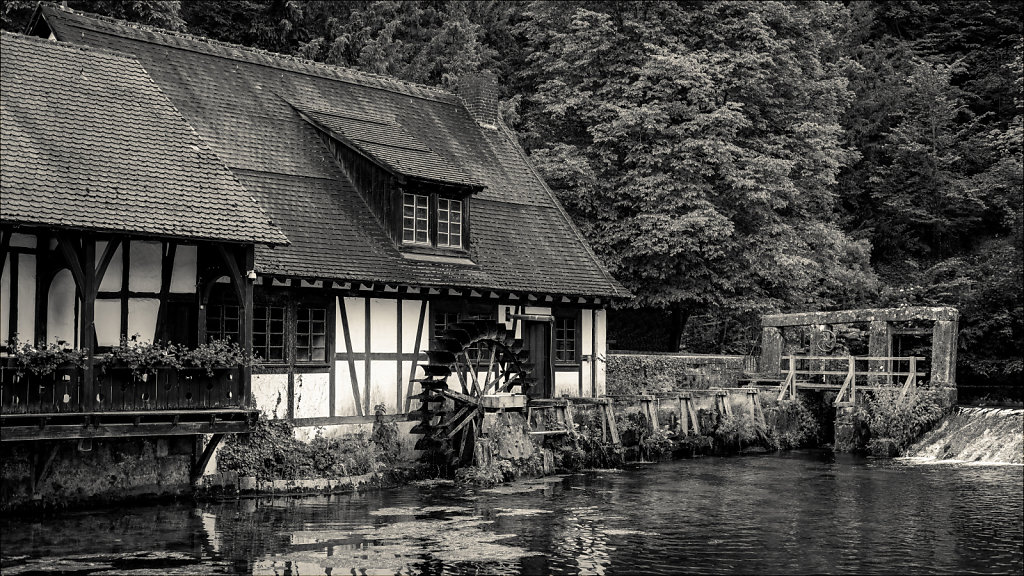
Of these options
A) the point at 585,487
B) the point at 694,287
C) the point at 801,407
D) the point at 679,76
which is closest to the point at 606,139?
the point at 679,76

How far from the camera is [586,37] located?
33.7 m

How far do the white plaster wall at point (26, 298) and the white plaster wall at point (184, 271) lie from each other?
220cm

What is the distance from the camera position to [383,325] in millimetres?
22781

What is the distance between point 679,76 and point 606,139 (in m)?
2.51

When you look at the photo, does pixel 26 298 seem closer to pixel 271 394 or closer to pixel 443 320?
pixel 271 394

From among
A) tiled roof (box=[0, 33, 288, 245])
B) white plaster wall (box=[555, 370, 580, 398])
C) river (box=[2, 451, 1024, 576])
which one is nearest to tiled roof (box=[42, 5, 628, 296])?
white plaster wall (box=[555, 370, 580, 398])

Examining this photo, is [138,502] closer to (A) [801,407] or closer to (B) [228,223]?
(B) [228,223]

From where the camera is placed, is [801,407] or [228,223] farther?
[801,407]

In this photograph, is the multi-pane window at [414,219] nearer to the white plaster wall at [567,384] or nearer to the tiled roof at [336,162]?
the tiled roof at [336,162]

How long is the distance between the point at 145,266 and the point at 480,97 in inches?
475

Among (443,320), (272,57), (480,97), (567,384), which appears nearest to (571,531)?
(443,320)

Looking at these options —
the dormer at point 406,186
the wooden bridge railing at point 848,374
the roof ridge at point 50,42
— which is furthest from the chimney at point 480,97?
the roof ridge at point 50,42

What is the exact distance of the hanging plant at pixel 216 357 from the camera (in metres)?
18.0

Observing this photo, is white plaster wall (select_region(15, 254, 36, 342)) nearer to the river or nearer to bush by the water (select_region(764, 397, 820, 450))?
the river
